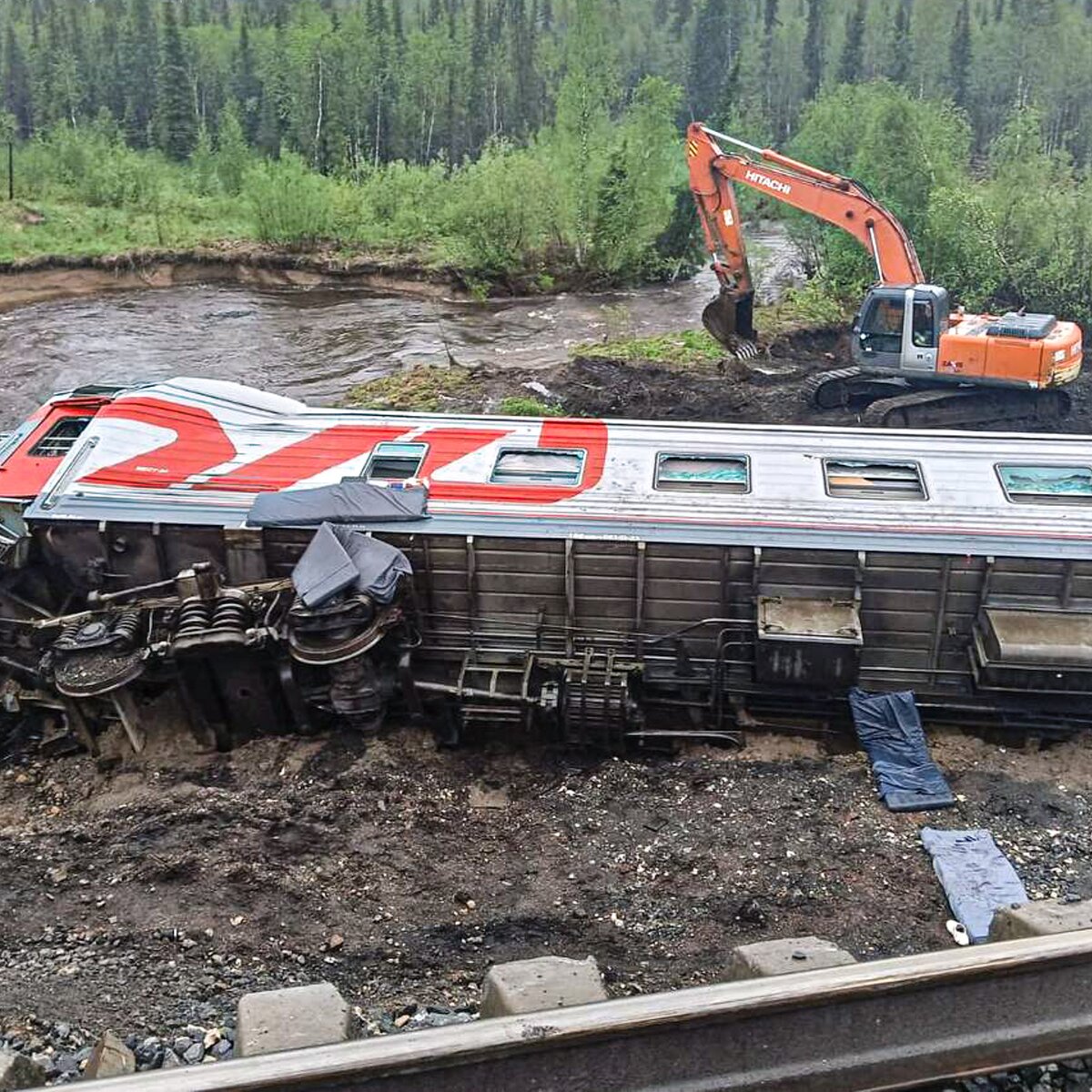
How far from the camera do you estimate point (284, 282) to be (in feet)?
120

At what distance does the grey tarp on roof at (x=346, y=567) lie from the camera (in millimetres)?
9086


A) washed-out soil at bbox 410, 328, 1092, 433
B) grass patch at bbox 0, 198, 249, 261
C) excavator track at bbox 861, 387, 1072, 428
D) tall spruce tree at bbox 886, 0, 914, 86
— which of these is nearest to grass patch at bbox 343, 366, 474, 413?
washed-out soil at bbox 410, 328, 1092, 433

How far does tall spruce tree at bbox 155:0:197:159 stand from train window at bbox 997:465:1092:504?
5579 cm

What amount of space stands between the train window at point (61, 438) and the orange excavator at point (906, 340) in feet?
40.6

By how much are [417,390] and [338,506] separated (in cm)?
1208

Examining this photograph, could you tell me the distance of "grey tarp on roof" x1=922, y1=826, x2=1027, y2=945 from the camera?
7.11 meters

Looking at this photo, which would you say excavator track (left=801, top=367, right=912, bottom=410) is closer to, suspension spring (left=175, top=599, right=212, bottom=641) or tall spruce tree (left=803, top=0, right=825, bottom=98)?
suspension spring (left=175, top=599, right=212, bottom=641)

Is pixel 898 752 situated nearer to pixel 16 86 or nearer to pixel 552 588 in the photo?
pixel 552 588

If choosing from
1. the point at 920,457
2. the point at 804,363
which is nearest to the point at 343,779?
the point at 920,457

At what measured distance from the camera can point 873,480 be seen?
411 inches

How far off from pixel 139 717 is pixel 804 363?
1657 centimetres

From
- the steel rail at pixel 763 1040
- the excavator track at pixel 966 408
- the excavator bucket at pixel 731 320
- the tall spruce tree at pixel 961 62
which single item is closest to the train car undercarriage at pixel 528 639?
the steel rail at pixel 763 1040

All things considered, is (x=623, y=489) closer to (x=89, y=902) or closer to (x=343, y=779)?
(x=343, y=779)

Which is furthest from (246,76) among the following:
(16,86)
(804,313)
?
(804,313)
